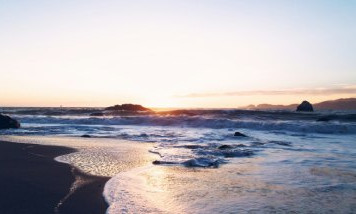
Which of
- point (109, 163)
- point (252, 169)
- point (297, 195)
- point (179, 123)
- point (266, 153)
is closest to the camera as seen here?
point (297, 195)

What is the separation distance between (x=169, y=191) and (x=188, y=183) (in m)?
0.86

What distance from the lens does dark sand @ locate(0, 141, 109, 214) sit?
6652 mm

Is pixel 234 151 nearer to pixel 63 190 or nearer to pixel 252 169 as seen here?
pixel 252 169

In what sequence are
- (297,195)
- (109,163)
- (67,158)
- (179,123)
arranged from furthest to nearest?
1. (179,123)
2. (67,158)
3. (109,163)
4. (297,195)

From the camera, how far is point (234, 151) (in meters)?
14.3

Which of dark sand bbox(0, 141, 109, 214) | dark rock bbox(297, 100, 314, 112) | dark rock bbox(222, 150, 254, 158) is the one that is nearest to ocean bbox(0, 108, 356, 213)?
dark rock bbox(222, 150, 254, 158)

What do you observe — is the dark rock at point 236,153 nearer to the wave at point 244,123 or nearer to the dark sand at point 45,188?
the dark sand at point 45,188

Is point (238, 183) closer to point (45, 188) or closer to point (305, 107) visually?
point (45, 188)

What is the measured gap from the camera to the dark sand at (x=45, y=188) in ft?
21.8

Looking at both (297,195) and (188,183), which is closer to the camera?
(297,195)

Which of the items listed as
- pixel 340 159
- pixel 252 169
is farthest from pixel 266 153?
pixel 252 169

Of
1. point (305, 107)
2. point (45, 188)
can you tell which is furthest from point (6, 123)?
point (305, 107)

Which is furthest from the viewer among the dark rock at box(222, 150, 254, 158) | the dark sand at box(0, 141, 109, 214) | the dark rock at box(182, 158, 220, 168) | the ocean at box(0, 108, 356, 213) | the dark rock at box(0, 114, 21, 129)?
the dark rock at box(0, 114, 21, 129)

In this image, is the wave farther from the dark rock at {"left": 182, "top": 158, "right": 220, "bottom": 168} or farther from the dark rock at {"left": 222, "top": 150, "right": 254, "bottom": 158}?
the dark rock at {"left": 182, "top": 158, "right": 220, "bottom": 168}
